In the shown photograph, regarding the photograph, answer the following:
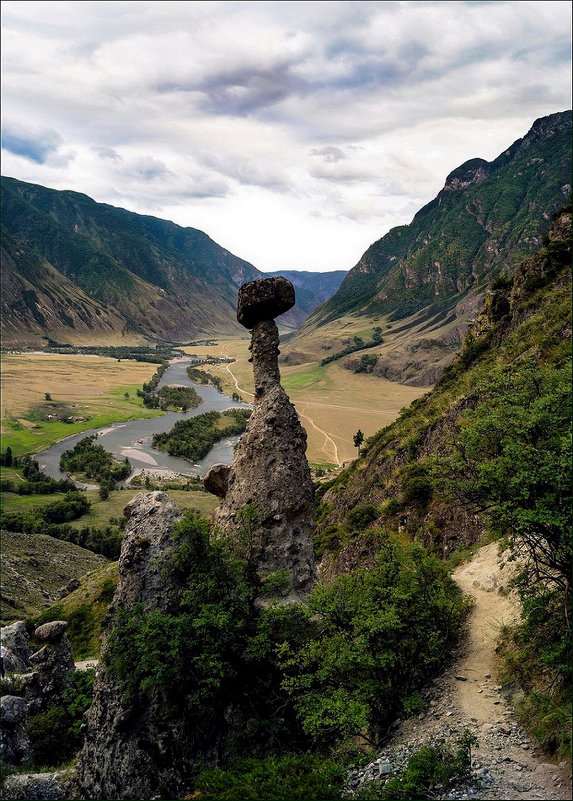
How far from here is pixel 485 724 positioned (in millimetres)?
10742

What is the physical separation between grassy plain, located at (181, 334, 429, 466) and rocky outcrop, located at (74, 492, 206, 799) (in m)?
67.5

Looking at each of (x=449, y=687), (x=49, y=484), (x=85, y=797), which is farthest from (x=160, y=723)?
(x=49, y=484)

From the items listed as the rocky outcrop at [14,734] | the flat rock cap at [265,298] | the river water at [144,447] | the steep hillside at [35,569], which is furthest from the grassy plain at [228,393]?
the rocky outcrop at [14,734]

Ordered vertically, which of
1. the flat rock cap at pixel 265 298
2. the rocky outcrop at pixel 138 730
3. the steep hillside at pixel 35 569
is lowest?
the steep hillside at pixel 35 569

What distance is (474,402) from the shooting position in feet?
98.8

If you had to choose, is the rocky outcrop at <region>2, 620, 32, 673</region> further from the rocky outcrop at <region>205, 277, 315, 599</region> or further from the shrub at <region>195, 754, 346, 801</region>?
the shrub at <region>195, 754, 346, 801</region>

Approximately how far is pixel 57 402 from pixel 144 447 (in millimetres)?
46604

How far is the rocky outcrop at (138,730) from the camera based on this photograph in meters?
12.5

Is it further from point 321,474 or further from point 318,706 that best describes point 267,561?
point 321,474

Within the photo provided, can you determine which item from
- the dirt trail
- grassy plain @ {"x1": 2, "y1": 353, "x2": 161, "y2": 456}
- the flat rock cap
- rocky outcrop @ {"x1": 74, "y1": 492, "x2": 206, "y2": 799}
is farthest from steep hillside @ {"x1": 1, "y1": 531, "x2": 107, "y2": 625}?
grassy plain @ {"x1": 2, "y1": 353, "x2": 161, "y2": 456}

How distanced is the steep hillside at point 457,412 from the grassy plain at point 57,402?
92102mm

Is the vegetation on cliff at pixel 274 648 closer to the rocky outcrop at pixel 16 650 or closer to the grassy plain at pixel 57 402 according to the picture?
the rocky outcrop at pixel 16 650

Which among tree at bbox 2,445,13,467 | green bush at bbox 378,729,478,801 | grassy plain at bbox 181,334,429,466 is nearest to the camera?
green bush at bbox 378,729,478,801

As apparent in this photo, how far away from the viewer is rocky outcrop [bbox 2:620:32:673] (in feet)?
81.9
